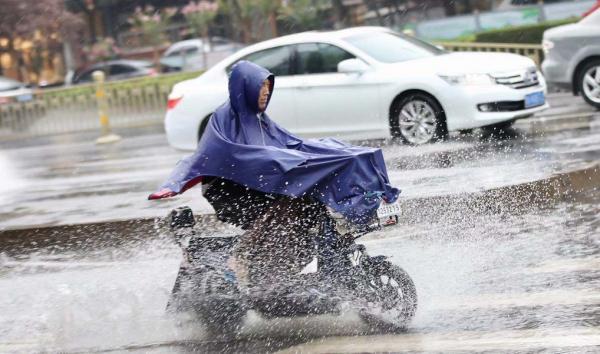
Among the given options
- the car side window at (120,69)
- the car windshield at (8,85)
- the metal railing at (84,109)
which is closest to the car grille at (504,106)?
the metal railing at (84,109)

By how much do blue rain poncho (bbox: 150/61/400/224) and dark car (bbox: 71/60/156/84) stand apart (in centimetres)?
2761

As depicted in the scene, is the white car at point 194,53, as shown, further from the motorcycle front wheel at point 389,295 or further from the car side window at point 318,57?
the motorcycle front wheel at point 389,295

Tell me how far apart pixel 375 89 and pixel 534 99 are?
1.89 meters

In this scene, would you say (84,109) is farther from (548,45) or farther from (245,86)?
(245,86)

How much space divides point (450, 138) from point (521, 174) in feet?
10.4

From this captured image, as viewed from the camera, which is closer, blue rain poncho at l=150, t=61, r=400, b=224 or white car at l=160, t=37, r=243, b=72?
blue rain poncho at l=150, t=61, r=400, b=224

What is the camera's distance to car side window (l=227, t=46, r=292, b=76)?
13.1m

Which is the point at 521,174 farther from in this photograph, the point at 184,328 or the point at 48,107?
the point at 48,107

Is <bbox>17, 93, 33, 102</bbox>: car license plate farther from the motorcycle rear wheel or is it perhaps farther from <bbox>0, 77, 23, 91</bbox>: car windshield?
the motorcycle rear wheel

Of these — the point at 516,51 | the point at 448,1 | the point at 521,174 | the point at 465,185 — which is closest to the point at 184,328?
the point at 465,185

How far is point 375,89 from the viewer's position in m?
12.4

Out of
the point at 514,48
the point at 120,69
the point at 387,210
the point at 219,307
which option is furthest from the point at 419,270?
the point at 120,69

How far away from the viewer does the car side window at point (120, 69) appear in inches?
1312

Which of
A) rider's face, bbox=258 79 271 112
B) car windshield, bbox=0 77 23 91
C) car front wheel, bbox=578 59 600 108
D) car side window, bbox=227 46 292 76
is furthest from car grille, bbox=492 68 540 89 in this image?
car windshield, bbox=0 77 23 91
